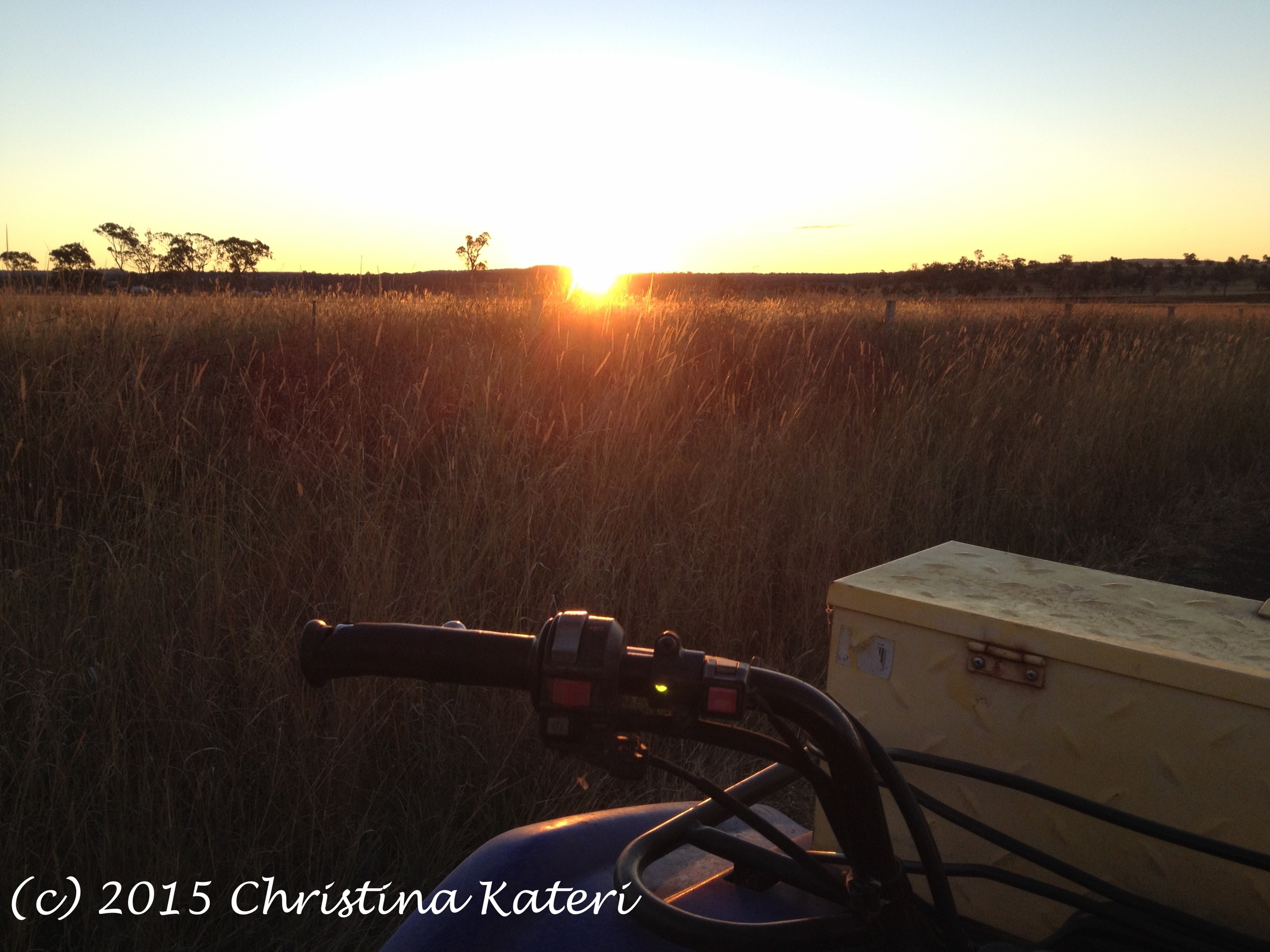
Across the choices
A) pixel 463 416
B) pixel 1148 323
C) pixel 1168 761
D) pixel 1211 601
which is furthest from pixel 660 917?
pixel 1148 323

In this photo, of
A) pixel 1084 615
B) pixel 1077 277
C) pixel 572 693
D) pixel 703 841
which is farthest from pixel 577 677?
pixel 1077 277

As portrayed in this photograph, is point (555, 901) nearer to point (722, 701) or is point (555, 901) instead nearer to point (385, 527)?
point (722, 701)

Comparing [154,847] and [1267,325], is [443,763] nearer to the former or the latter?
[154,847]

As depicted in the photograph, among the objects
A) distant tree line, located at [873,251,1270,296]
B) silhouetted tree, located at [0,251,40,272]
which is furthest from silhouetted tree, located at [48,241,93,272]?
distant tree line, located at [873,251,1270,296]

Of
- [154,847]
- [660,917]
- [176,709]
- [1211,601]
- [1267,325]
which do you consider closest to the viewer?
[660,917]

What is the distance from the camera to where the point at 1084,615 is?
1104mm

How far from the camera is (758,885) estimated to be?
921mm

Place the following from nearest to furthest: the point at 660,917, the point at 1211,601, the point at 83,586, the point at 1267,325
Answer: the point at 660,917 < the point at 1211,601 < the point at 83,586 < the point at 1267,325

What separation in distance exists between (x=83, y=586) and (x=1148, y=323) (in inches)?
727

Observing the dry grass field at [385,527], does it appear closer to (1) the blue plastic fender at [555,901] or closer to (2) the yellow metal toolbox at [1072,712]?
(1) the blue plastic fender at [555,901]

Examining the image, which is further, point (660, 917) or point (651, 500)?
point (651, 500)

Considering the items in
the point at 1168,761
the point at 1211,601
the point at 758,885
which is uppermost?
the point at 1211,601

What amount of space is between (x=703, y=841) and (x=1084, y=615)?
612 millimetres

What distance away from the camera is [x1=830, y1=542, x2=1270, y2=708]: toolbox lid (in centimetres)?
95
